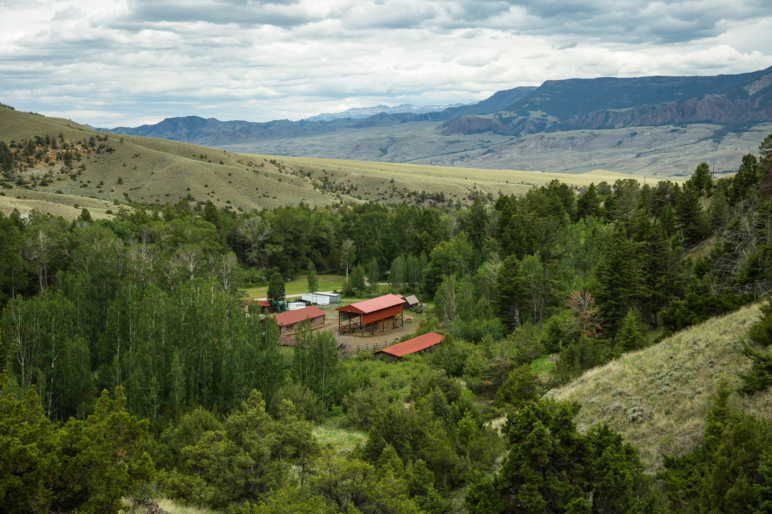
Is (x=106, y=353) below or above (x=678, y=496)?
below

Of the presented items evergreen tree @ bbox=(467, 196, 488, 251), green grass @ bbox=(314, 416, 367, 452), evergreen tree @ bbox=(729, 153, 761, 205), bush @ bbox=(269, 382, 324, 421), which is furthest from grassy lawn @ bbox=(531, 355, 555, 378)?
evergreen tree @ bbox=(467, 196, 488, 251)

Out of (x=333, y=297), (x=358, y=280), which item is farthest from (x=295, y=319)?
(x=358, y=280)

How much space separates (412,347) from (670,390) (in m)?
33.4

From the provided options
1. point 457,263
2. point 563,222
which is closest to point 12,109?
point 457,263

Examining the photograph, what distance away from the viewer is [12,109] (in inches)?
6432

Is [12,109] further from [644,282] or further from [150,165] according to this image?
[644,282]

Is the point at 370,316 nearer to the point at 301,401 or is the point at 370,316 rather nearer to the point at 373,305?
the point at 373,305

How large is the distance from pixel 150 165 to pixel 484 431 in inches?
5682

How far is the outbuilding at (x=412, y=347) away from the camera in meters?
49.3

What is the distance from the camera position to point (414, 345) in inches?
2008

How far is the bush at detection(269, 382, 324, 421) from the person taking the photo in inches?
1147

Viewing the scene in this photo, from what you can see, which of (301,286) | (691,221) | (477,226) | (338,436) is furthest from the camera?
(301,286)

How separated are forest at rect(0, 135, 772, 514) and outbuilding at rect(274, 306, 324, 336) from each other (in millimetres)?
5277

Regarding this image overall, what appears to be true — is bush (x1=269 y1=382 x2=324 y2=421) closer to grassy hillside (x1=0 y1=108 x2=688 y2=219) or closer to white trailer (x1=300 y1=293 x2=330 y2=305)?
white trailer (x1=300 y1=293 x2=330 y2=305)
